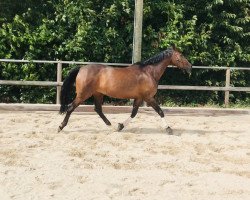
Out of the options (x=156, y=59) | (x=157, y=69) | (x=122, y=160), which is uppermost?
(x=156, y=59)

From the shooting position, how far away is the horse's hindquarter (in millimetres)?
7598

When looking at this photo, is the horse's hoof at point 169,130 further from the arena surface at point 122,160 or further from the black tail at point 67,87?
the black tail at point 67,87

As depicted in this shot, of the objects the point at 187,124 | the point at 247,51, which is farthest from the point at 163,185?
the point at 247,51

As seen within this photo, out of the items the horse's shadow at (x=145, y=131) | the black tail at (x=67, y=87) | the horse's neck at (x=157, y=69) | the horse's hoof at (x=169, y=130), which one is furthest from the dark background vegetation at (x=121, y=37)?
the horse's hoof at (x=169, y=130)

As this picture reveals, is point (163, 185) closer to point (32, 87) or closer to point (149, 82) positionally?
point (149, 82)

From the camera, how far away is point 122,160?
5578 mm

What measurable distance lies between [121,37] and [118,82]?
4.22 meters

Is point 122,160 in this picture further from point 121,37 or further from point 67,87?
point 121,37

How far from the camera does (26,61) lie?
401 inches

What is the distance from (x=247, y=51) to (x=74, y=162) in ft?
26.8

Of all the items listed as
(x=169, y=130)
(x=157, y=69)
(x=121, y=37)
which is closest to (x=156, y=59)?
(x=157, y=69)

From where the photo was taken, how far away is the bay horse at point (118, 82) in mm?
7500

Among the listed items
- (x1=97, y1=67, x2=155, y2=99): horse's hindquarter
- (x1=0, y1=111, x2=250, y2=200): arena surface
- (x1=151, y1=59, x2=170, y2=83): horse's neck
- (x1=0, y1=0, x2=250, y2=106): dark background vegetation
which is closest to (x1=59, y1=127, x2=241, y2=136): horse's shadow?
(x1=0, y1=111, x2=250, y2=200): arena surface

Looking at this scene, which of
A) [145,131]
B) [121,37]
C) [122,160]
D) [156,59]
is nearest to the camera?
[122,160]
